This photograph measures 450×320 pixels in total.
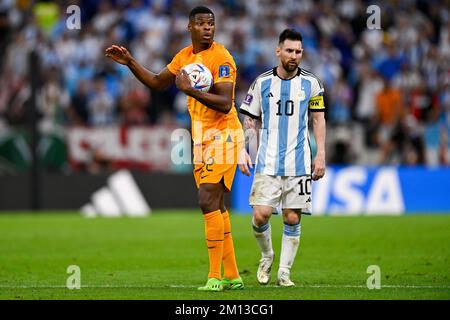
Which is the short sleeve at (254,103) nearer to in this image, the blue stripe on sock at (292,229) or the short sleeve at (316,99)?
the short sleeve at (316,99)

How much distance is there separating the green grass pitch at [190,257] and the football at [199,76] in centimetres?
189

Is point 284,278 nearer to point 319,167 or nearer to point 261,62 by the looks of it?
point 319,167

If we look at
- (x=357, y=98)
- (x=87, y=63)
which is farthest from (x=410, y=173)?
(x=87, y=63)

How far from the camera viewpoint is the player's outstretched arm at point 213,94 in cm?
942

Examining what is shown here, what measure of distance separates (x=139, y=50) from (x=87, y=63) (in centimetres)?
117

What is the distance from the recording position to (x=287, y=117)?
10164 millimetres

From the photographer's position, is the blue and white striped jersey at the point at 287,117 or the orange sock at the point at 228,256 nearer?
the orange sock at the point at 228,256

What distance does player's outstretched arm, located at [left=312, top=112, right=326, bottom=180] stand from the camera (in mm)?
9952

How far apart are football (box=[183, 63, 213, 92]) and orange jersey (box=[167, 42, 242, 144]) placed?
7 centimetres

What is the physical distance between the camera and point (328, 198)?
20.5 metres

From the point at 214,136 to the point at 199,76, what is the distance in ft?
1.98

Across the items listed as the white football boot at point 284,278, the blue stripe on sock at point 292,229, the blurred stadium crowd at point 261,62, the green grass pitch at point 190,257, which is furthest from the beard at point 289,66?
the blurred stadium crowd at point 261,62

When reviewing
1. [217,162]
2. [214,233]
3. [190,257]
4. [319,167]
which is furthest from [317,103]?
[190,257]
